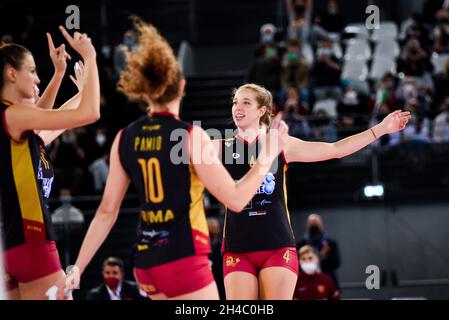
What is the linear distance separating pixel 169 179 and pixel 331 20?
1324cm

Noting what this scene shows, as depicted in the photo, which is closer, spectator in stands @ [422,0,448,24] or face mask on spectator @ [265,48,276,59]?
face mask on spectator @ [265,48,276,59]

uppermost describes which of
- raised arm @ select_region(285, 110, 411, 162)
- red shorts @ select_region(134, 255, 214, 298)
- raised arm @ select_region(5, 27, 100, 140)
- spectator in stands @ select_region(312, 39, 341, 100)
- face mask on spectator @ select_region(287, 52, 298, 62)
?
face mask on spectator @ select_region(287, 52, 298, 62)

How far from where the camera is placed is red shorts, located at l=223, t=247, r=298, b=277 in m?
6.07

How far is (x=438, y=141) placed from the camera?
12562 mm

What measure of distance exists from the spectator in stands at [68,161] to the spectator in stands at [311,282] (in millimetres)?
4141

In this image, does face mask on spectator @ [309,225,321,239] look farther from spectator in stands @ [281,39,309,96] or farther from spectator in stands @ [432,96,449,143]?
spectator in stands @ [281,39,309,96]

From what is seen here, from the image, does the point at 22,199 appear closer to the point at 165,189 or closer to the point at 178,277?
the point at 165,189

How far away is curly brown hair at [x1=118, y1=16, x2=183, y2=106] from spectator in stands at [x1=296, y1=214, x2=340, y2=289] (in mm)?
6725

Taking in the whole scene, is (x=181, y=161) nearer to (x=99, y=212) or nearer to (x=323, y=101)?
(x=99, y=212)

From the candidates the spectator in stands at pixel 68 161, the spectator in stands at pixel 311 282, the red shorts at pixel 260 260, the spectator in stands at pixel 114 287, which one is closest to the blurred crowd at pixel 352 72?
the spectator in stands at pixel 311 282

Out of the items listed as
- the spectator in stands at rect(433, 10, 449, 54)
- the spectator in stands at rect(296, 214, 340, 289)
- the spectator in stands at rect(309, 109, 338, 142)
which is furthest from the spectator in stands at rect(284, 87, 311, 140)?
the spectator in stands at rect(433, 10, 449, 54)

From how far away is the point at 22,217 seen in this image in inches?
195
